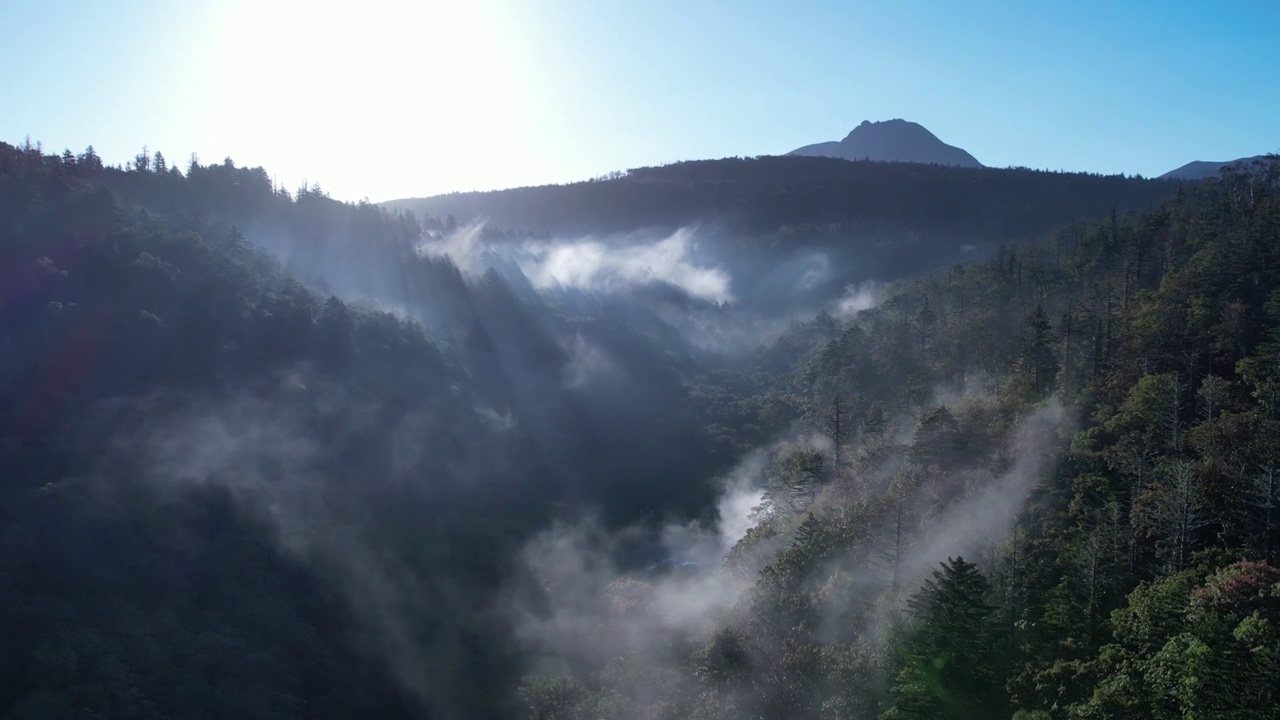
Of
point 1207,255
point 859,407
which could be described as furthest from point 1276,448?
point 859,407

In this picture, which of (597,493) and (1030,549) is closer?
(1030,549)

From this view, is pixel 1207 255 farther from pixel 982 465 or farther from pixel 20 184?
pixel 20 184

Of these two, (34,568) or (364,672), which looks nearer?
(34,568)

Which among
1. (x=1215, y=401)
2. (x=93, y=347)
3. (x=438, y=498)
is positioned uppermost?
(x=93, y=347)

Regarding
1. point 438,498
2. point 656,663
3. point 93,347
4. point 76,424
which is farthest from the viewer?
point 438,498

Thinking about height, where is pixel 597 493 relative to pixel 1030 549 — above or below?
below

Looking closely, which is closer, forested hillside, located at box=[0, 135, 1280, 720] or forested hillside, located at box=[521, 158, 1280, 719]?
forested hillside, located at box=[521, 158, 1280, 719]

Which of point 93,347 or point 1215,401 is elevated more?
point 93,347

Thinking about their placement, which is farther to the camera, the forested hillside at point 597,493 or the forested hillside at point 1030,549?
the forested hillside at point 597,493
